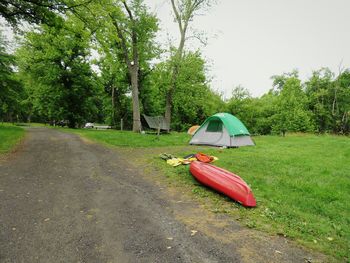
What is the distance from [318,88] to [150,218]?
43988mm

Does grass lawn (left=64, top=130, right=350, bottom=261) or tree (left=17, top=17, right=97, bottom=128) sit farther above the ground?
tree (left=17, top=17, right=97, bottom=128)

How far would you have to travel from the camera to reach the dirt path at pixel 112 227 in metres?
3.25

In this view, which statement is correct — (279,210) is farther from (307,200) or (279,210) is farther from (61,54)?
(61,54)

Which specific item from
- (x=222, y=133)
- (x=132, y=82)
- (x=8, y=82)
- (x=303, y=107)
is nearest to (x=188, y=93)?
(x=132, y=82)

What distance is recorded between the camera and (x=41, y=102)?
28.0 m

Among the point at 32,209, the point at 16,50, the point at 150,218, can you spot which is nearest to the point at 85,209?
the point at 32,209

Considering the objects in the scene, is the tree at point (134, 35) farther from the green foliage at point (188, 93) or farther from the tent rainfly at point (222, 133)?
the tent rainfly at point (222, 133)

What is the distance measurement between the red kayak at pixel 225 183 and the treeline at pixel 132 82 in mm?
10604

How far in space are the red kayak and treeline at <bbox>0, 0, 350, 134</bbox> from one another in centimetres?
1060

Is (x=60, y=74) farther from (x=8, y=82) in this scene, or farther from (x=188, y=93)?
(x=188, y=93)

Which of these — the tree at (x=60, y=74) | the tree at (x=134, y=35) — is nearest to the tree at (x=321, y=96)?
the tree at (x=134, y=35)

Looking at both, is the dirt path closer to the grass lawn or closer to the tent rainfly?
the grass lawn

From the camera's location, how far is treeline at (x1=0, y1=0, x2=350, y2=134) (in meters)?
20.9

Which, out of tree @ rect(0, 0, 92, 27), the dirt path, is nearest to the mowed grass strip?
the dirt path
